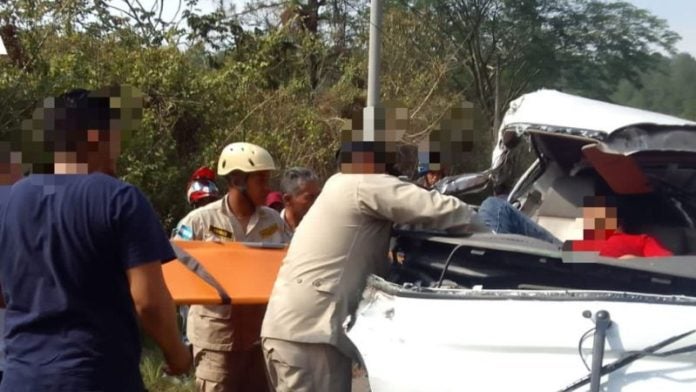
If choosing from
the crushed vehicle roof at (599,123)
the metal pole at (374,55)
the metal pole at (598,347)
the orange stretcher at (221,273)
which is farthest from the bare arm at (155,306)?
the metal pole at (374,55)

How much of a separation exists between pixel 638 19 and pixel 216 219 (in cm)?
2229

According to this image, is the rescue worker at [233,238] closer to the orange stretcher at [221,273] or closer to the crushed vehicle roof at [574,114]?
the orange stretcher at [221,273]

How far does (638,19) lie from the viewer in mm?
25484

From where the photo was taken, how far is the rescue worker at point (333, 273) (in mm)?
3525

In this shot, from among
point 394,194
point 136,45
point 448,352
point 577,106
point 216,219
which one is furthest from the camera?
point 136,45

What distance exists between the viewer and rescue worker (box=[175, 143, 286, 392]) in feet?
16.3

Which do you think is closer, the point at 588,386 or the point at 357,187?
the point at 588,386

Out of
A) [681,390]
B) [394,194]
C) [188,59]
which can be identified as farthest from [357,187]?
[188,59]

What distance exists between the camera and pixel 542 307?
2.86 meters

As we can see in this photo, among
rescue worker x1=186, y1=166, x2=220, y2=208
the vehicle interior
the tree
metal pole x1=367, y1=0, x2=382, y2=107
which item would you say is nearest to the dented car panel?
the vehicle interior

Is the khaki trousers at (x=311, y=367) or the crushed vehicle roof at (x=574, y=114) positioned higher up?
the crushed vehicle roof at (x=574, y=114)

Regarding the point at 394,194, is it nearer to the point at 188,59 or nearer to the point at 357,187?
the point at 357,187

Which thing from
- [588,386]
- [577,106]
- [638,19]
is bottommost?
[588,386]

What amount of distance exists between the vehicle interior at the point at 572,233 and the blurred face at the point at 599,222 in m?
0.06
